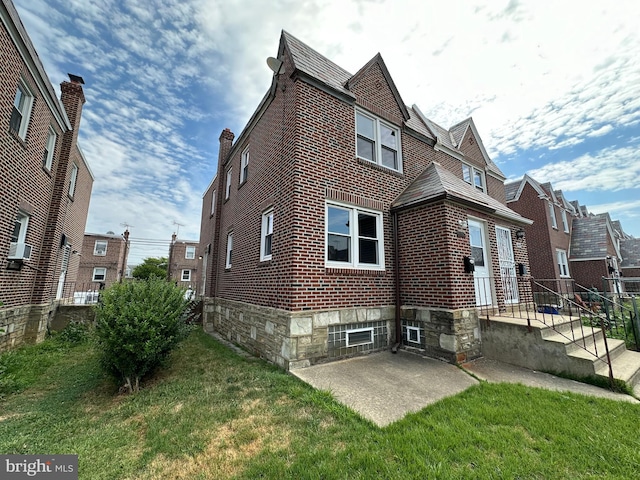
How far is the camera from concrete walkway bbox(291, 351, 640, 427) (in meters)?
3.89

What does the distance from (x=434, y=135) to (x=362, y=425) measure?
9.98 m

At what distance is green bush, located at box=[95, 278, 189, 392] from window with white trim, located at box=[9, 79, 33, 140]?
6122 mm

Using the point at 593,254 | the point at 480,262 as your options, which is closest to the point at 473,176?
the point at 480,262

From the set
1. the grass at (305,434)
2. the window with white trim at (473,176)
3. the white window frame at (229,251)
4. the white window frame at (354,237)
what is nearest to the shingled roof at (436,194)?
the white window frame at (354,237)

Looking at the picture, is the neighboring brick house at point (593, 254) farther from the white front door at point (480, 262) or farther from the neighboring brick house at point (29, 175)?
the neighboring brick house at point (29, 175)

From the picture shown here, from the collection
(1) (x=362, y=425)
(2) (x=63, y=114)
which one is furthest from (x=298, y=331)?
(2) (x=63, y=114)

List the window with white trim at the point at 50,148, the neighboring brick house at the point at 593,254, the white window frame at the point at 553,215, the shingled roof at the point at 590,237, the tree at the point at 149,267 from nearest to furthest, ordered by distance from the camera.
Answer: the window with white trim at the point at 50,148 → the neighboring brick house at the point at 593,254 → the white window frame at the point at 553,215 → the shingled roof at the point at 590,237 → the tree at the point at 149,267

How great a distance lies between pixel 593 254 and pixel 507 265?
18.3 meters

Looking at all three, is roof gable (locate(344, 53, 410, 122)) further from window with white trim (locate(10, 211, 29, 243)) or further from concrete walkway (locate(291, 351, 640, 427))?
window with white trim (locate(10, 211, 29, 243))

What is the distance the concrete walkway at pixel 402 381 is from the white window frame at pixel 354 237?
217 cm

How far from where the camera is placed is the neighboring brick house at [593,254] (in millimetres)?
19047

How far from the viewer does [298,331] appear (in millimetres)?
5633

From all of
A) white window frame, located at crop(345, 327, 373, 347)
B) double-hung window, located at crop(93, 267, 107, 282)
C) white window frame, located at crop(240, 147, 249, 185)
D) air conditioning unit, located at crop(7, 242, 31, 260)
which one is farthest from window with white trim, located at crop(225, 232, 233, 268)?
double-hung window, located at crop(93, 267, 107, 282)

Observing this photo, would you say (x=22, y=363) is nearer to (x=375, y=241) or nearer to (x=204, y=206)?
(x=375, y=241)
